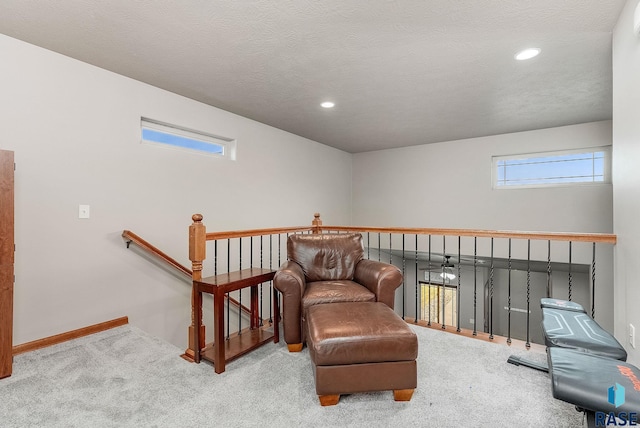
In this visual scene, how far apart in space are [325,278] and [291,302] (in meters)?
0.61

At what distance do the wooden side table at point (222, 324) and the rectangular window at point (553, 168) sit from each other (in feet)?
14.2

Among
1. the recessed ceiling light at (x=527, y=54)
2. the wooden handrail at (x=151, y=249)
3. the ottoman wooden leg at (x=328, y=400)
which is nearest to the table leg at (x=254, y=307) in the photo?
the wooden handrail at (x=151, y=249)

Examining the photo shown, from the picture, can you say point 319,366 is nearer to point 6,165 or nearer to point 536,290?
point 6,165

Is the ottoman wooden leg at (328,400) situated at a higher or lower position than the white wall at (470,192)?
lower

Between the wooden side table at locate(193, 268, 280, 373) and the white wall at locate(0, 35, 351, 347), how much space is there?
1.10m

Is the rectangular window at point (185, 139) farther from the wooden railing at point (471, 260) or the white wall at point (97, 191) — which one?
the wooden railing at point (471, 260)

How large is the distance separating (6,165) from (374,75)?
9.56ft

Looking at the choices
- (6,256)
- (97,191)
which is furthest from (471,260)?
(6,256)

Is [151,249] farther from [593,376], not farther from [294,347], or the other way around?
[593,376]

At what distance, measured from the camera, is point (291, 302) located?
2.42 metres

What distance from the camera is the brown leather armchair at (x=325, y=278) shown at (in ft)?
7.97

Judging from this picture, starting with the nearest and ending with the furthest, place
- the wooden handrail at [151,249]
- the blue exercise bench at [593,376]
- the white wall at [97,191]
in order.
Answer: the blue exercise bench at [593,376], the white wall at [97,191], the wooden handrail at [151,249]

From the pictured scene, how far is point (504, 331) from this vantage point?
7379mm

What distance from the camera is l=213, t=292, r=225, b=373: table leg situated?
2.12m
